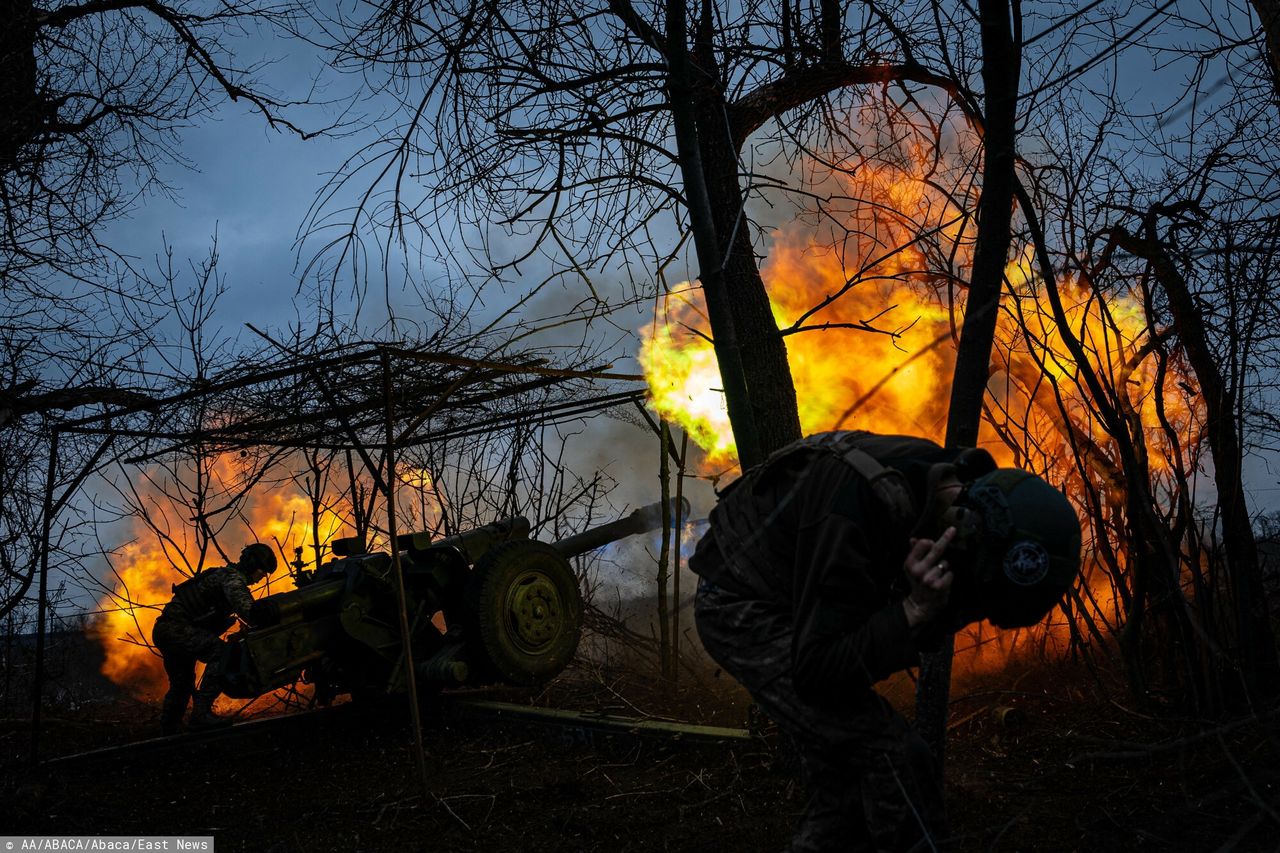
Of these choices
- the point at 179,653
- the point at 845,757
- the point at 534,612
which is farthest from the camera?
the point at 179,653

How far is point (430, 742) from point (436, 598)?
3.86ft

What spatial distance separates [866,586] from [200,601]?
26.3 ft

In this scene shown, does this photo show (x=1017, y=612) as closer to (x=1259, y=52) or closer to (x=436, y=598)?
(x=1259, y=52)

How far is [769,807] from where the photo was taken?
4.78 metres

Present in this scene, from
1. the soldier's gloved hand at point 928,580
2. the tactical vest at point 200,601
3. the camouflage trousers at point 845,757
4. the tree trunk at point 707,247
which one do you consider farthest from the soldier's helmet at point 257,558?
the soldier's gloved hand at point 928,580

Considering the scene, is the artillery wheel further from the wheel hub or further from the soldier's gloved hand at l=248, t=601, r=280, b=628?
the soldier's gloved hand at l=248, t=601, r=280, b=628

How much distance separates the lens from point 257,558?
9.02 meters

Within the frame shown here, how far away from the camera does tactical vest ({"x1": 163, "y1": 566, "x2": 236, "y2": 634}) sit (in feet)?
28.6

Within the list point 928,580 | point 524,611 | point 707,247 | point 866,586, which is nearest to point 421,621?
point 524,611

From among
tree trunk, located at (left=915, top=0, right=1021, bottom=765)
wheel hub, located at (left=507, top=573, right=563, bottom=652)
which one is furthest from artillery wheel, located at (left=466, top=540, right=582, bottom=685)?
tree trunk, located at (left=915, top=0, right=1021, bottom=765)

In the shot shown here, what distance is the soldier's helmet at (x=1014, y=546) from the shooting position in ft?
8.12

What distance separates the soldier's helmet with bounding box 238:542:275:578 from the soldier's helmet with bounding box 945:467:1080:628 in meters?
8.02

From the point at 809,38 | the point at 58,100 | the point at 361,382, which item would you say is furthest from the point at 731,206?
the point at 58,100

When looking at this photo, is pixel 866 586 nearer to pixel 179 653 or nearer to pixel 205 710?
pixel 205 710
